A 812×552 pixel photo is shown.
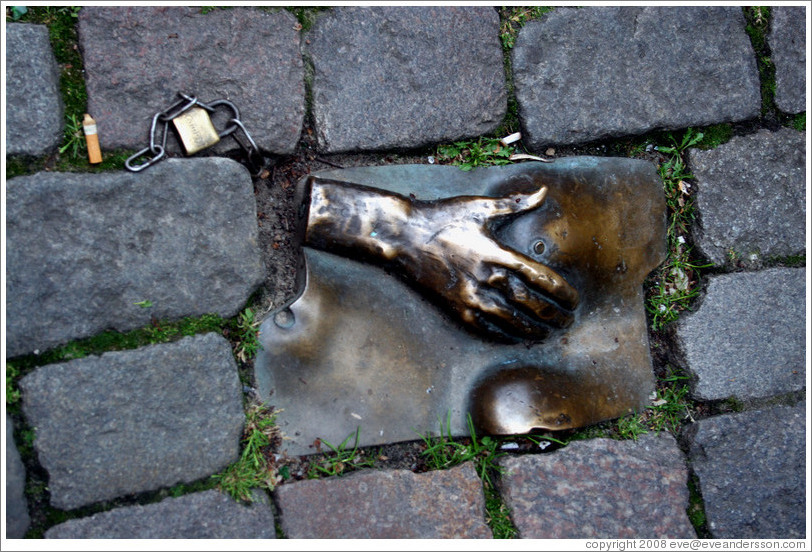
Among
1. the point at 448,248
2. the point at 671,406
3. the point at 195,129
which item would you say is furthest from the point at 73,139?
the point at 671,406

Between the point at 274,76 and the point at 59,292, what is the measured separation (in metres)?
0.85

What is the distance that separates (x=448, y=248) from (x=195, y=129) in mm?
800

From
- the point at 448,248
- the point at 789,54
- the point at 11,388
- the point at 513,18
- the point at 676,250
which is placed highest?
the point at 513,18

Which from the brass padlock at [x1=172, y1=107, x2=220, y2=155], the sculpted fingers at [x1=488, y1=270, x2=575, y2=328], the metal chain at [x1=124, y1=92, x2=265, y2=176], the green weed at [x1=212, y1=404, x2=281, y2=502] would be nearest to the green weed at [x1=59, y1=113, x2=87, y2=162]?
the metal chain at [x1=124, y1=92, x2=265, y2=176]

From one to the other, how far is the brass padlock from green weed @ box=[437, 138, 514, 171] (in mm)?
692

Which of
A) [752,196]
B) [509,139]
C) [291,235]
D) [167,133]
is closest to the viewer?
[167,133]

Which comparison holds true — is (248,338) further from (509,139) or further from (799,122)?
(799,122)

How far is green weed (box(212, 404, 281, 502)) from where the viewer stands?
74.0 inches

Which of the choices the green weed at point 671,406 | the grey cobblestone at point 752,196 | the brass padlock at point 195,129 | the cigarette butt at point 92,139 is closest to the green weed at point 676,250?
the grey cobblestone at point 752,196

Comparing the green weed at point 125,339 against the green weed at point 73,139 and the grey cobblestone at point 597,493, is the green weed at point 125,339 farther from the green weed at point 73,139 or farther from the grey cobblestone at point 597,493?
the grey cobblestone at point 597,493

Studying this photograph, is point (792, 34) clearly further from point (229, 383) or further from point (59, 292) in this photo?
point (59, 292)

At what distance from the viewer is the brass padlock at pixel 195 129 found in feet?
6.19

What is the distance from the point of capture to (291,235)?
200 centimetres

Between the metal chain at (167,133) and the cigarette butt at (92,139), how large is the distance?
78mm
